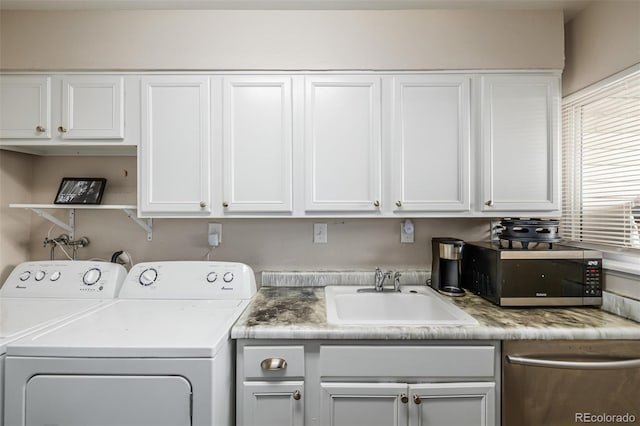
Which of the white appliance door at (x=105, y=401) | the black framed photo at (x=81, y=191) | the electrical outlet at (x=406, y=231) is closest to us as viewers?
the white appliance door at (x=105, y=401)

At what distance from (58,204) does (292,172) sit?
1.42 metres

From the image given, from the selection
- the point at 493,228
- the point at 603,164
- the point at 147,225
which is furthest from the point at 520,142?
the point at 147,225

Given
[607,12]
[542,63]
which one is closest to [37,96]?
[542,63]

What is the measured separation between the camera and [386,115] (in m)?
1.57

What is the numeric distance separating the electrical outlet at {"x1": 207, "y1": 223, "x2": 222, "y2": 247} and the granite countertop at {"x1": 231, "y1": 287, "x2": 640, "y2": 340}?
62 cm

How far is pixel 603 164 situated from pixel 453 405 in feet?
4.66

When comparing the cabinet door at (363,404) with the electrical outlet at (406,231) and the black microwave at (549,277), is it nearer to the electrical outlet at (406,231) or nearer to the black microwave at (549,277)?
the black microwave at (549,277)

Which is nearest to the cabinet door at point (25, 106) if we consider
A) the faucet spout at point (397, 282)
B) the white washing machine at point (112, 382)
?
the white washing machine at point (112, 382)

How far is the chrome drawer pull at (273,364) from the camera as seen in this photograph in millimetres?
1167

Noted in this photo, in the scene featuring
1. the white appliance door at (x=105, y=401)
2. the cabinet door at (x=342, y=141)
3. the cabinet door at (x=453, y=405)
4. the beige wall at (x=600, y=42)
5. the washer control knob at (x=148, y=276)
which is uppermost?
the beige wall at (x=600, y=42)

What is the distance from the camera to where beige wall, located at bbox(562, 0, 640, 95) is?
1.38 m

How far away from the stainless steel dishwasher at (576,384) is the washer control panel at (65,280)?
1.97 metres

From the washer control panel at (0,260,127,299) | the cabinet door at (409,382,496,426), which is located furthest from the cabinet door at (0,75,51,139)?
the cabinet door at (409,382,496,426)

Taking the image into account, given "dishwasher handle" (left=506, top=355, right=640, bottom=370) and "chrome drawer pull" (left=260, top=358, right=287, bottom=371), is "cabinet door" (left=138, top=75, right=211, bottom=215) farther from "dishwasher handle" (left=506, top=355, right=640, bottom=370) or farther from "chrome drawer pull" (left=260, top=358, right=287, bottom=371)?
"dishwasher handle" (left=506, top=355, right=640, bottom=370)
